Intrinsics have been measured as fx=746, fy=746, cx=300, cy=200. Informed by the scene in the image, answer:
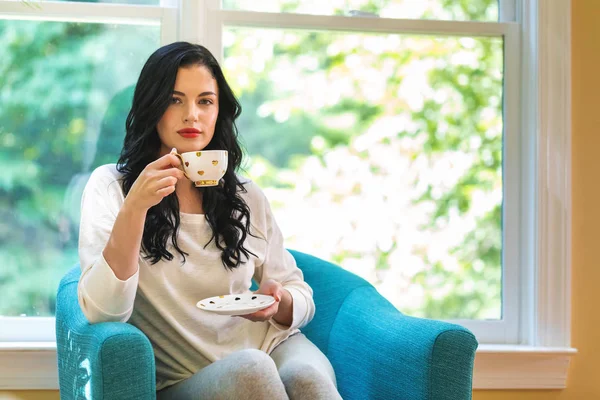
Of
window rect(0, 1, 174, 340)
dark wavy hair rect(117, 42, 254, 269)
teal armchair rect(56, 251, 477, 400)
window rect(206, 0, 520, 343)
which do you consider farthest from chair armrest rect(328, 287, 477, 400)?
window rect(0, 1, 174, 340)

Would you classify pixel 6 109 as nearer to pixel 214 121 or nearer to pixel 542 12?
pixel 214 121

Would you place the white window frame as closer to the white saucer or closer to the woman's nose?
the woman's nose

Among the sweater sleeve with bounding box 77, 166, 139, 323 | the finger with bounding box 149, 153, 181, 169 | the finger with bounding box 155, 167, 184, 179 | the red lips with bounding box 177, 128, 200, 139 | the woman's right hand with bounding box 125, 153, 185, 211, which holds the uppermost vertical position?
the red lips with bounding box 177, 128, 200, 139

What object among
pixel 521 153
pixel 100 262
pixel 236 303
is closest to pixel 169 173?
pixel 100 262

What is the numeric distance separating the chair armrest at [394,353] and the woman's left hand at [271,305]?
0.24 m

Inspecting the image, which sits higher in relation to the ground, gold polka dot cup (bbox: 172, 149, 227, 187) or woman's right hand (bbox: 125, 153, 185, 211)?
gold polka dot cup (bbox: 172, 149, 227, 187)

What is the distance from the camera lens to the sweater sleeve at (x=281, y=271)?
6.48 feet

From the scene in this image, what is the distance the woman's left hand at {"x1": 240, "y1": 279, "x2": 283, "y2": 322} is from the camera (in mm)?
1798

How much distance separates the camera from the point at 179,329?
1.81 meters

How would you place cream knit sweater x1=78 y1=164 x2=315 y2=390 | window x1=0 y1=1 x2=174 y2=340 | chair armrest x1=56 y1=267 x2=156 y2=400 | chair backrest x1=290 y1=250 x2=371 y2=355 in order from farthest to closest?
window x1=0 y1=1 x2=174 y2=340, chair backrest x1=290 y1=250 x2=371 y2=355, cream knit sweater x1=78 y1=164 x2=315 y2=390, chair armrest x1=56 y1=267 x2=156 y2=400

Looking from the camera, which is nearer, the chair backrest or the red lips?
the red lips

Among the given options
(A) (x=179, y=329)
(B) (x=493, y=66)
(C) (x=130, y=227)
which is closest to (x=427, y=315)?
(B) (x=493, y=66)

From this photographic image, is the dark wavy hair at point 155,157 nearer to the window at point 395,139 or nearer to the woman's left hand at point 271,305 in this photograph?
the woman's left hand at point 271,305

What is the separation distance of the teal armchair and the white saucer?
205 mm
